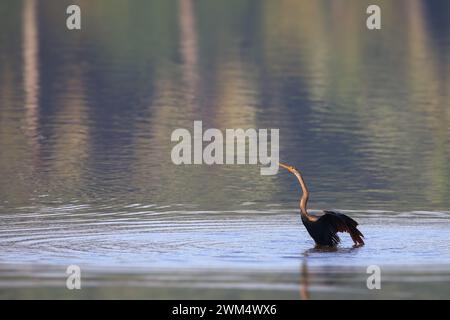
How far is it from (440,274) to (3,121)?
55.6ft

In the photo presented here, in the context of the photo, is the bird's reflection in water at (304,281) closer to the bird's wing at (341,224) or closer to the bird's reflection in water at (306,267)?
the bird's reflection in water at (306,267)

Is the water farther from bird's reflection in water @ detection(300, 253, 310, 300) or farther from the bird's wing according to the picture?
the bird's wing

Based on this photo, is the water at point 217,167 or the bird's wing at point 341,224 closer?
the water at point 217,167

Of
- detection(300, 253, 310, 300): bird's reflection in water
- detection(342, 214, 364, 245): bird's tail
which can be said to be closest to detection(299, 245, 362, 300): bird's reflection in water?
detection(300, 253, 310, 300): bird's reflection in water

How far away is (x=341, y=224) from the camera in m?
18.6

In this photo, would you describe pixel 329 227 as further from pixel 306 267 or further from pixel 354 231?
pixel 306 267

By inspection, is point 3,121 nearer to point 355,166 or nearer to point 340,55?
point 355,166

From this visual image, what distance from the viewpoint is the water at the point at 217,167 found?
17.1 metres

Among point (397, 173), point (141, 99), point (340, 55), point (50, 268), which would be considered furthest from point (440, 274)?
point (340, 55)

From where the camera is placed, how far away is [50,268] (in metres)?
17.2

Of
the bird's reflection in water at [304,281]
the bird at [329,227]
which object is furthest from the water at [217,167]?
the bird at [329,227]

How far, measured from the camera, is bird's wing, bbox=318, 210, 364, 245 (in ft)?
60.6

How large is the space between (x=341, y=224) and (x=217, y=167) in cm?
767

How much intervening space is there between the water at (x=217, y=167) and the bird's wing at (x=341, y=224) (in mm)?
172
